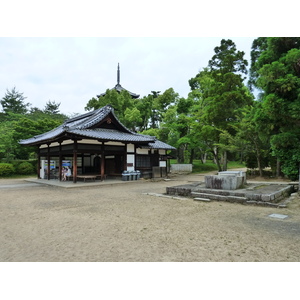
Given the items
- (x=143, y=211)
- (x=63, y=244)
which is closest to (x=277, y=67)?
(x=143, y=211)

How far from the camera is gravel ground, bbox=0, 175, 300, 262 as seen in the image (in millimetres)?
3410

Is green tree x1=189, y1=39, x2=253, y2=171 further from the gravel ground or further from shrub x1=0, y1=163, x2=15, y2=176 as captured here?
shrub x1=0, y1=163, x2=15, y2=176

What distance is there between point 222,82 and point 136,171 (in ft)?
37.2

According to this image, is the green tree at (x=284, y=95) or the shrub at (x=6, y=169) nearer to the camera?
the green tree at (x=284, y=95)

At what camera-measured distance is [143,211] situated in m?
6.56

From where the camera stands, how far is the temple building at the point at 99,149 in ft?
45.8

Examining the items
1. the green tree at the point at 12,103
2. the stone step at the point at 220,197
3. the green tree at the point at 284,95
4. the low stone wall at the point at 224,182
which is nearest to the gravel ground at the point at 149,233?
the stone step at the point at 220,197

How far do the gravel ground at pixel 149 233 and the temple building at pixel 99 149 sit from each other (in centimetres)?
696

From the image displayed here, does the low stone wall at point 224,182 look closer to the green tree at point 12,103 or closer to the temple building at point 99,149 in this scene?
the temple building at point 99,149

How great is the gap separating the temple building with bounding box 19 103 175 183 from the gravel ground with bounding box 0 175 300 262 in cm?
696

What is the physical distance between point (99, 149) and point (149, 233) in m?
11.1

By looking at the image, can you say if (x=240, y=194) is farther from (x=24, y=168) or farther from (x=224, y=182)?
(x=24, y=168)

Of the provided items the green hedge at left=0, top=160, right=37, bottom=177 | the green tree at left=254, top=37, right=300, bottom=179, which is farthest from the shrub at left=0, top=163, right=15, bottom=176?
the green tree at left=254, top=37, right=300, bottom=179

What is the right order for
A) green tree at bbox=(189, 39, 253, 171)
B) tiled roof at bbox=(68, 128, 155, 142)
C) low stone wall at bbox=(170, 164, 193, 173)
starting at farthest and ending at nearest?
low stone wall at bbox=(170, 164, 193, 173) → green tree at bbox=(189, 39, 253, 171) → tiled roof at bbox=(68, 128, 155, 142)
